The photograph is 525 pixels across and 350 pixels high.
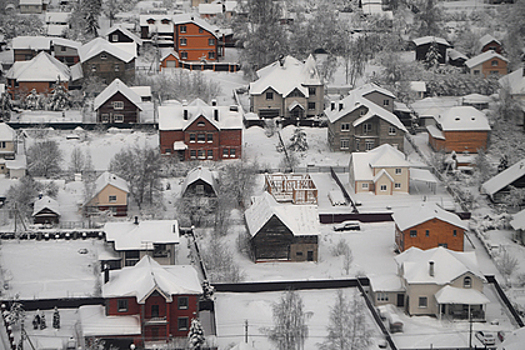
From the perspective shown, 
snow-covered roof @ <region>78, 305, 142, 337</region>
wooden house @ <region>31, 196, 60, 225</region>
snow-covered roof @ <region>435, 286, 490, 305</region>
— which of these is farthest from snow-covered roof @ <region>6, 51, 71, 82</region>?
snow-covered roof @ <region>435, 286, 490, 305</region>

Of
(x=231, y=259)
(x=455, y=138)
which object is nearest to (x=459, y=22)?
(x=455, y=138)

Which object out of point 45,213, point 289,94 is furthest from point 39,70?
point 45,213

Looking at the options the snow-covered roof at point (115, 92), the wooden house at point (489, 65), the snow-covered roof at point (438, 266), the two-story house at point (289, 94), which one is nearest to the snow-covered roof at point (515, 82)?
the wooden house at point (489, 65)

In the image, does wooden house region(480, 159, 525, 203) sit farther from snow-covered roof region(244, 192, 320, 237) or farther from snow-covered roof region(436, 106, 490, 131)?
snow-covered roof region(244, 192, 320, 237)

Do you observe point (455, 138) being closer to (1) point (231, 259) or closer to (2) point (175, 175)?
(2) point (175, 175)

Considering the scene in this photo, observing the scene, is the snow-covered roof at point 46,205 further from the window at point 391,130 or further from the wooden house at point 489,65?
the wooden house at point 489,65

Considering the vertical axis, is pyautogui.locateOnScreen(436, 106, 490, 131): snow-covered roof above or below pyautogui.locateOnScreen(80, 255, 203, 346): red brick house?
above
